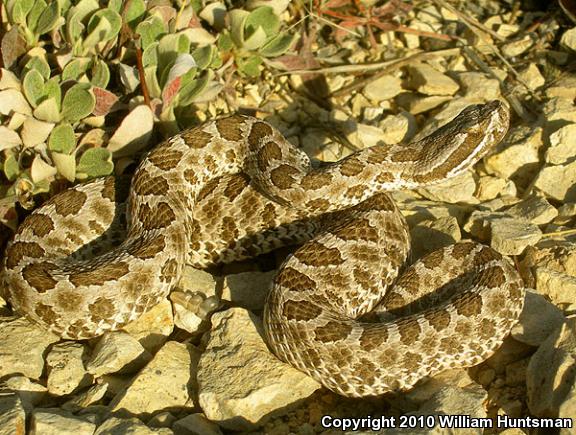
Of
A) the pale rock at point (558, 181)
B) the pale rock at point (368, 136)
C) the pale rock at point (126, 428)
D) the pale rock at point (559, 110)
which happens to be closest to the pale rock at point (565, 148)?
the pale rock at point (558, 181)

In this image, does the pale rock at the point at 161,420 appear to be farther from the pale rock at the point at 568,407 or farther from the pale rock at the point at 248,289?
the pale rock at the point at 568,407

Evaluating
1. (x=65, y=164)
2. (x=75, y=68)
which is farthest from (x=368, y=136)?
(x=65, y=164)

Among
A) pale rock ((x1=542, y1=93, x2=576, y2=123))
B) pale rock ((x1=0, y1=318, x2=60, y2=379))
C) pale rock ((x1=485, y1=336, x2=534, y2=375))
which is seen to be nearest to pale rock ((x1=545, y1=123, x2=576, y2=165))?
pale rock ((x1=542, y1=93, x2=576, y2=123))

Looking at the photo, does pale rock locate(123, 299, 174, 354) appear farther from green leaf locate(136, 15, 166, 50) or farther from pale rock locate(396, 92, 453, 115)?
pale rock locate(396, 92, 453, 115)

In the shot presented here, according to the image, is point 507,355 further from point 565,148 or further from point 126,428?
point 126,428

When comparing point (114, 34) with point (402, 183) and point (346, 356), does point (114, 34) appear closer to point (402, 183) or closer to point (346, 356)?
point (402, 183)
